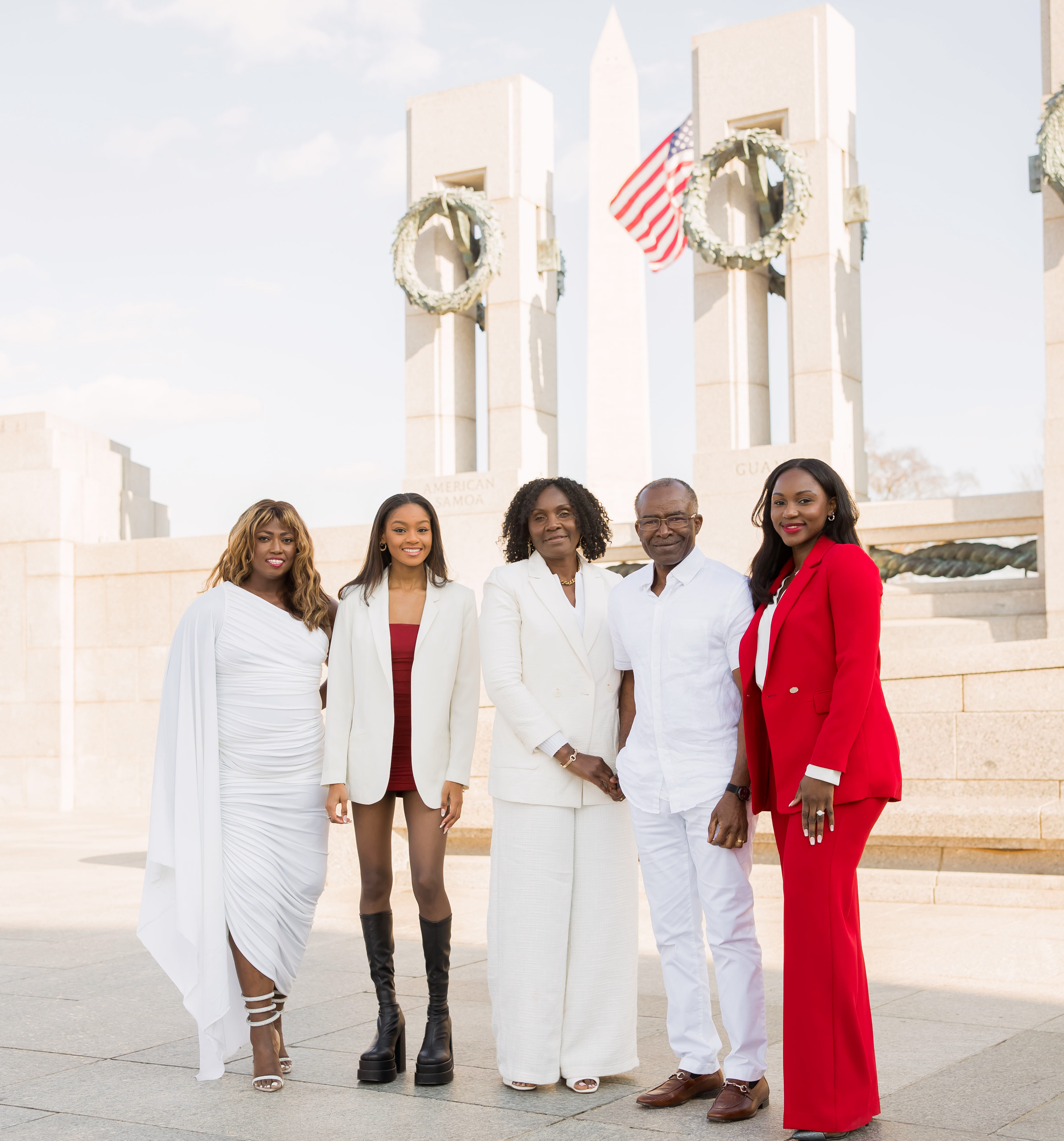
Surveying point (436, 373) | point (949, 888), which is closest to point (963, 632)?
point (949, 888)

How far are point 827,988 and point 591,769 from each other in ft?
3.20

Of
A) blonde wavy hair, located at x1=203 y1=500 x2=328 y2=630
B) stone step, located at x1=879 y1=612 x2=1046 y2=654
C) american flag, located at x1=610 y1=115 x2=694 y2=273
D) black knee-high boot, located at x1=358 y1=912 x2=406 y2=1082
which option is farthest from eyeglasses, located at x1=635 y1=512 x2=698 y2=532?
american flag, located at x1=610 y1=115 x2=694 y2=273

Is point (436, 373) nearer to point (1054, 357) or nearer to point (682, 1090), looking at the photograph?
point (1054, 357)

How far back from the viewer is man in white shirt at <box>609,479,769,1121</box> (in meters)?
3.86

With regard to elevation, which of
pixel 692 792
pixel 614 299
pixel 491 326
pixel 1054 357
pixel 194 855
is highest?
pixel 614 299

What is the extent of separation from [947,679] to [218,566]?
4989 millimetres

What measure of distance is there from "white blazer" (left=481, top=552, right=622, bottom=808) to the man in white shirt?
0.43 ft

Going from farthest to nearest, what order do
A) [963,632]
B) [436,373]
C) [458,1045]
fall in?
[436,373] → [963,632] → [458,1045]

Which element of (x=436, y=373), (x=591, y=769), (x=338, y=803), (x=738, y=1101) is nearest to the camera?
(x=738, y=1101)

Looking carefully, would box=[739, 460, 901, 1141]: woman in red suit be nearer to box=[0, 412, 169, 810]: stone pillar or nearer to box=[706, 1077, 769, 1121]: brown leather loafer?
box=[706, 1077, 769, 1121]: brown leather loafer

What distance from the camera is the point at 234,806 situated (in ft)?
14.5

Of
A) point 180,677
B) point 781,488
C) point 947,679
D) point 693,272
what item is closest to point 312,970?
point 180,677

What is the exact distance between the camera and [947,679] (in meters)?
8.10

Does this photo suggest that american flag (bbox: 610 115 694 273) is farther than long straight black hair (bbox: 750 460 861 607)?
Yes
